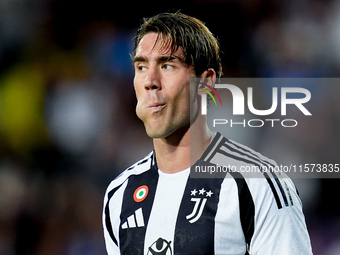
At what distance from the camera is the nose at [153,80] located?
1.93 m

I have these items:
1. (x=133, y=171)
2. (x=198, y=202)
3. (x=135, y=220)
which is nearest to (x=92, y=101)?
(x=133, y=171)

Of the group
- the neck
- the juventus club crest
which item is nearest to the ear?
the neck

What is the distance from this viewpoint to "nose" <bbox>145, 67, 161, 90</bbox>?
193 cm

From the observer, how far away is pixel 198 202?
196 cm

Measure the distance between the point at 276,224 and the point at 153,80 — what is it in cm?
95

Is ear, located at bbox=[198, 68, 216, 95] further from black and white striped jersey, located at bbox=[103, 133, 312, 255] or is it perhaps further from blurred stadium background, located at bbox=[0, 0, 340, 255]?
blurred stadium background, located at bbox=[0, 0, 340, 255]

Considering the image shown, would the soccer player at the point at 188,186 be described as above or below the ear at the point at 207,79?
below

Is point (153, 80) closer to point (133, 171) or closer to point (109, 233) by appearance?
point (133, 171)

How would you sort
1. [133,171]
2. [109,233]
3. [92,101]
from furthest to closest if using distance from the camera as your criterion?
1. [92,101]
2. [133,171]
3. [109,233]

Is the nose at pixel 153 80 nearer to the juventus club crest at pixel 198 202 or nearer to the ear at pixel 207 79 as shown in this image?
the ear at pixel 207 79

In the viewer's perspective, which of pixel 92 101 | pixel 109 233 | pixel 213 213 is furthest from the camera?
pixel 92 101

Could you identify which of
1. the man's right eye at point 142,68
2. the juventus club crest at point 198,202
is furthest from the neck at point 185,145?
the man's right eye at point 142,68

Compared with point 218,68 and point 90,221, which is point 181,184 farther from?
point 90,221

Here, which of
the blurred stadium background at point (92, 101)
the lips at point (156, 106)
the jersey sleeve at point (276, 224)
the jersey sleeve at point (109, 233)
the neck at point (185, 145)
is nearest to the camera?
the jersey sleeve at point (276, 224)
